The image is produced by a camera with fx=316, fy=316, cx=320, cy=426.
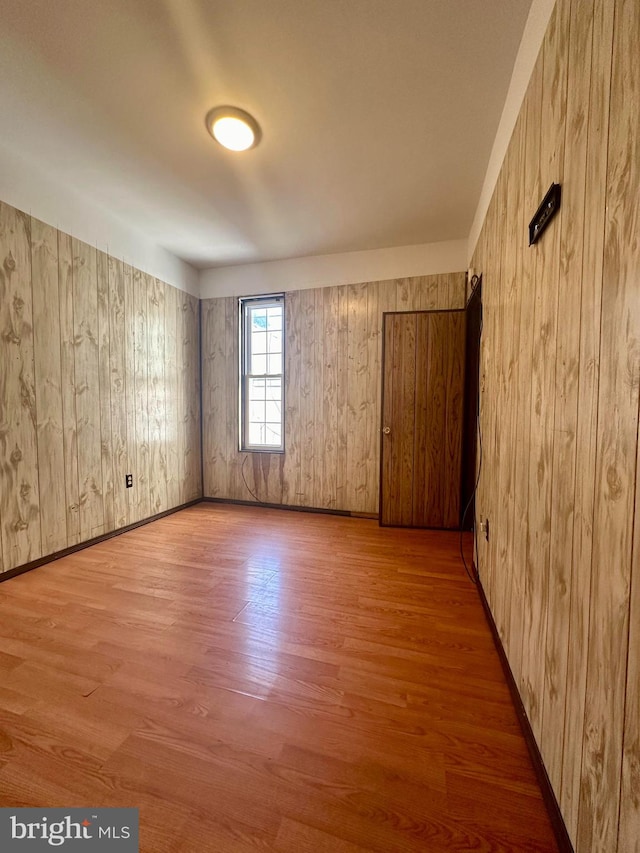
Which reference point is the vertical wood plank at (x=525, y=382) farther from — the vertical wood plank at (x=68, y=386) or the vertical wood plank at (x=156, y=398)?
the vertical wood plank at (x=156, y=398)

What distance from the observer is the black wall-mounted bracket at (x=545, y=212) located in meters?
0.94

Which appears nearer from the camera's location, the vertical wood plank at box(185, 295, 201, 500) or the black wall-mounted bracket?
the black wall-mounted bracket

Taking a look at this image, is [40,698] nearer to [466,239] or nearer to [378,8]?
[378,8]

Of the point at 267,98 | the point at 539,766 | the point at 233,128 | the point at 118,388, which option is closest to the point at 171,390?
the point at 118,388

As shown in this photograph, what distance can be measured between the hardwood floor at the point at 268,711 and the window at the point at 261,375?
190 centimetres

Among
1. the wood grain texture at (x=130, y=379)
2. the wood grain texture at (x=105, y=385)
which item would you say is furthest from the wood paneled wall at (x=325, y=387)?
the wood grain texture at (x=105, y=385)

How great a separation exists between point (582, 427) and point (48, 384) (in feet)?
Answer: 10.1

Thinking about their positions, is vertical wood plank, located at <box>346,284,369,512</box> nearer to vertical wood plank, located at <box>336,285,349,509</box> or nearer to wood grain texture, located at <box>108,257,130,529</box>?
vertical wood plank, located at <box>336,285,349,509</box>

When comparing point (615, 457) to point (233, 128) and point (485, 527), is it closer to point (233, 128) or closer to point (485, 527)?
point (485, 527)

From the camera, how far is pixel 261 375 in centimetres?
379

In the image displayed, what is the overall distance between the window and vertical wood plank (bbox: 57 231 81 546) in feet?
5.47

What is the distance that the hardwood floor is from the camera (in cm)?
87

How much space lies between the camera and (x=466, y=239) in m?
3.08

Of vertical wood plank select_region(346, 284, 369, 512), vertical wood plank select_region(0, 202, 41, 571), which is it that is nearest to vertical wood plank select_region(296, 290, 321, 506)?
vertical wood plank select_region(346, 284, 369, 512)
